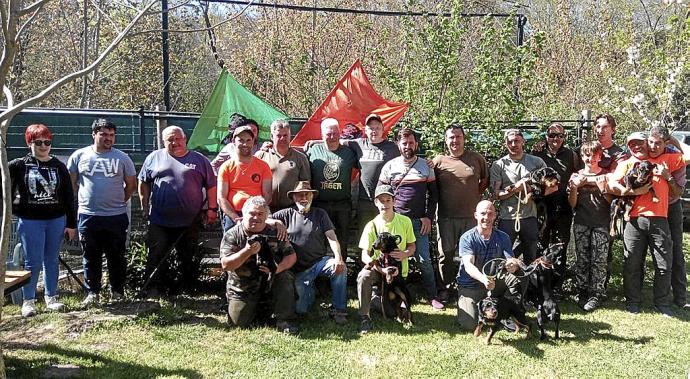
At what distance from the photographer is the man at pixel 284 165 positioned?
17.4 ft

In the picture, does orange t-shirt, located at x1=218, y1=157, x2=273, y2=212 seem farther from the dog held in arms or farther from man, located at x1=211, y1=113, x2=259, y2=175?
the dog held in arms

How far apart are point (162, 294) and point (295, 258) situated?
167 cm

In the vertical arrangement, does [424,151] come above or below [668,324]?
above

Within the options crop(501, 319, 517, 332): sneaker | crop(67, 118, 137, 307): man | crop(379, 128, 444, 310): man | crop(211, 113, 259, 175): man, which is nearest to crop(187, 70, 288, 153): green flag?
crop(211, 113, 259, 175): man

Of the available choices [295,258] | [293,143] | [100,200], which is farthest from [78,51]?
[295,258]

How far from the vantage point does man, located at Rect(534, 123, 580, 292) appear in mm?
5586

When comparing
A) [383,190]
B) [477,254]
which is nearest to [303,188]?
[383,190]

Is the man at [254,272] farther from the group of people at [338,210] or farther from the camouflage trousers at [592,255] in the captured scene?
the camouflage trousers at [592,255]

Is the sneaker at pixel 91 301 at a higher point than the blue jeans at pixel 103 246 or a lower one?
lower

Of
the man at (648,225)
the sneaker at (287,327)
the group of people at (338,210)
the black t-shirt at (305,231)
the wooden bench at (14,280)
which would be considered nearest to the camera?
the wooden bench at (14,280)

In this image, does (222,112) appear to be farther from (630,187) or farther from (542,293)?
(630,187)

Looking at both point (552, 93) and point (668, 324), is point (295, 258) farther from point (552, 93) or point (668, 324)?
point (552, 93)

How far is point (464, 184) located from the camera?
5.44 m

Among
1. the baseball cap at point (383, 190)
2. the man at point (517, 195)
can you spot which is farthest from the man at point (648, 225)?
the baseball cap at point (383, 190)
